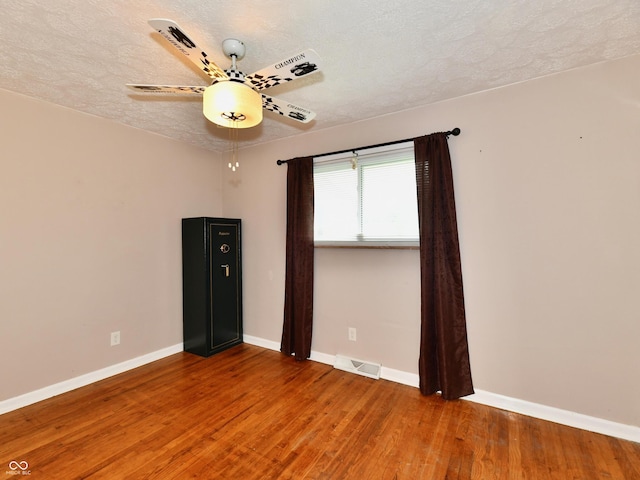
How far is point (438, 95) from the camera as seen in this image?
2.40 meters

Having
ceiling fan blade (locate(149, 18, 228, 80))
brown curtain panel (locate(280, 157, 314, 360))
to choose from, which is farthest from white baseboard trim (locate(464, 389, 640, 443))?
ceiling fan blade (locate(149, 18, 228, 80))

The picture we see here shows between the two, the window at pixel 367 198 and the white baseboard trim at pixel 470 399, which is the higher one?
the window at pixel 367 198

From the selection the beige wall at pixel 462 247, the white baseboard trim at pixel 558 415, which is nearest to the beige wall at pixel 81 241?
the beige wall at pixel 462 247

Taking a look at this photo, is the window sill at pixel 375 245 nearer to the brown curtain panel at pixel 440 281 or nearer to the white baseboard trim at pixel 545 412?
the brown curtain panel at pixel 440 281

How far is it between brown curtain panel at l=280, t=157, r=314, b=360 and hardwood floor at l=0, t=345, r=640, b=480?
0.58 m

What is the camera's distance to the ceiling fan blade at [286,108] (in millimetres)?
1834

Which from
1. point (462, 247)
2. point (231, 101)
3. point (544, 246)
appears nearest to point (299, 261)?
point (462, 247)

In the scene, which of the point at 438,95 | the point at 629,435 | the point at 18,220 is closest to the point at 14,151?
the point at 18,220

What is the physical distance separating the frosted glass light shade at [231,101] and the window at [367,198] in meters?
1.48

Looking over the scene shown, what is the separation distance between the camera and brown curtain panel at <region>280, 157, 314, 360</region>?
3.11 m

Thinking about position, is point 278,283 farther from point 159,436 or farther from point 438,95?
point 438,95

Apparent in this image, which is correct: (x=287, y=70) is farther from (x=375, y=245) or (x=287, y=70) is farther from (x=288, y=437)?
(x=288, y=437)

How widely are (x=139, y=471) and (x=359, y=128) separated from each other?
306 centimetres

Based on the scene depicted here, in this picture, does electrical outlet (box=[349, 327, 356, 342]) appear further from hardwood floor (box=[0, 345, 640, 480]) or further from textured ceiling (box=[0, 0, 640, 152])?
textured ceiling (box=[0, 0, 640, 152])
